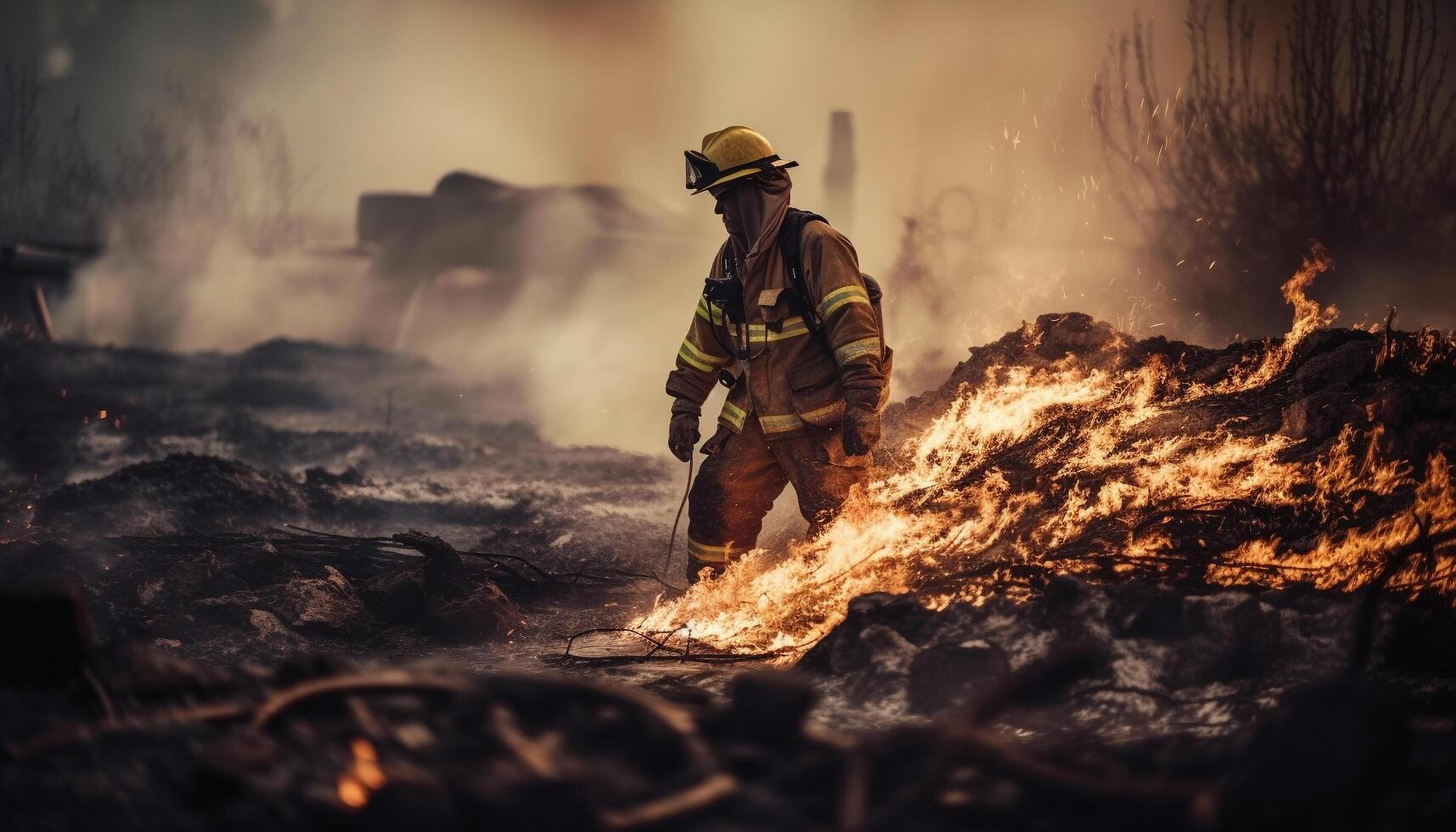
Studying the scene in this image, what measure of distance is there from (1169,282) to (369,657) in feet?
32.1

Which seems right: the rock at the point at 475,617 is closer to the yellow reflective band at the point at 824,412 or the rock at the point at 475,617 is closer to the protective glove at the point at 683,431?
the protective glove at the point at 683,431

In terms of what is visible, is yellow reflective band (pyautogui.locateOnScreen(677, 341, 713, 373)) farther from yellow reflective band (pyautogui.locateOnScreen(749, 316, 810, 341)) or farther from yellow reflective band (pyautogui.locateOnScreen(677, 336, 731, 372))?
yellow reflective band (pyautogui.locateOnScreen(749, 316, 810, 341))

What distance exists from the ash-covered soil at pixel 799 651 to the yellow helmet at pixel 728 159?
6.78 ft

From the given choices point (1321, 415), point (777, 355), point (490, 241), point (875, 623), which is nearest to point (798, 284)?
point (777, 355)

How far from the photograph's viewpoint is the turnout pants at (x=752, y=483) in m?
5.13

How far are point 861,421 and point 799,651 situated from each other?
112 cm

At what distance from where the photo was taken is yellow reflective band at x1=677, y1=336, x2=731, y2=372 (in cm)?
552

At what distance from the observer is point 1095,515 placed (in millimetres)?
5172

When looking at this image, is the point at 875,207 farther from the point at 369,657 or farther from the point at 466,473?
the point at 369,657

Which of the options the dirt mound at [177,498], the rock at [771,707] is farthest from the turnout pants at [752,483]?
the dirt mound at [177,498]

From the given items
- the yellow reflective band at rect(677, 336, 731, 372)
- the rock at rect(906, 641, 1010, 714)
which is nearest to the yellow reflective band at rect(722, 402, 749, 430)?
the yellow reflective band at rect(677, 336, 731, 372)

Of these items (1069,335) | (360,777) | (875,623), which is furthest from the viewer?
(1069,335)

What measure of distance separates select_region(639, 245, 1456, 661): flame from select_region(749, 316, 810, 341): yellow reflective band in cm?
86

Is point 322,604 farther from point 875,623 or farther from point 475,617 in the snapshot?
point 875,623
